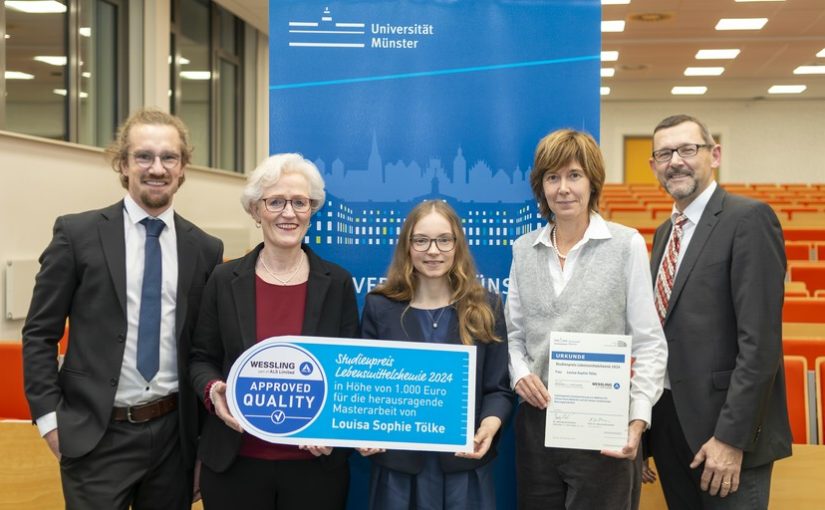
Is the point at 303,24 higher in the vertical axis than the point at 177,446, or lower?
higher

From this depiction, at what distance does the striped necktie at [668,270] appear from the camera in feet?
7.61

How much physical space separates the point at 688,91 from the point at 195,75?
14893 millimetres

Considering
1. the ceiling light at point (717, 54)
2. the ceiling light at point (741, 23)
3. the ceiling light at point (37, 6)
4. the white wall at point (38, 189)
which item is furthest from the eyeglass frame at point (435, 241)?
the ceiling light at point (717, 54)

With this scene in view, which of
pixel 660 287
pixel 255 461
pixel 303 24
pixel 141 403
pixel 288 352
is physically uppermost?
pixel 303 24

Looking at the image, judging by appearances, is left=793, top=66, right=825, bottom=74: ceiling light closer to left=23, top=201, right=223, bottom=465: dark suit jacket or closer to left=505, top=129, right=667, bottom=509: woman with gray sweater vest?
left=505, top=129, right=667, bottom=509: woman with gray sweater vest

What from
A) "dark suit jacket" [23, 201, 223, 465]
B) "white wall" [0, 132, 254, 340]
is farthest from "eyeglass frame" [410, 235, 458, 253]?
"white wall" [0, 132, 254, 340]

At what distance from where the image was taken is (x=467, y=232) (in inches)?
110

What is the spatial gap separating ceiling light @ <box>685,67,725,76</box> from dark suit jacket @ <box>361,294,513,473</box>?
17.1 meters

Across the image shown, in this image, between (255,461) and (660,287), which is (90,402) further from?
(660,287)

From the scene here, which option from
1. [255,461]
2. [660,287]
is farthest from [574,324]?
[255,461]

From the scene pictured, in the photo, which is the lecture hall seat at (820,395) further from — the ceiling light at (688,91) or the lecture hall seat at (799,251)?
the ceiling light at (688,91)

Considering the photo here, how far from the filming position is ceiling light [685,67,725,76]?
17.6 m

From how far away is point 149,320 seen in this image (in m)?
2.23

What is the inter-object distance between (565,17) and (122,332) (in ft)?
5.84
